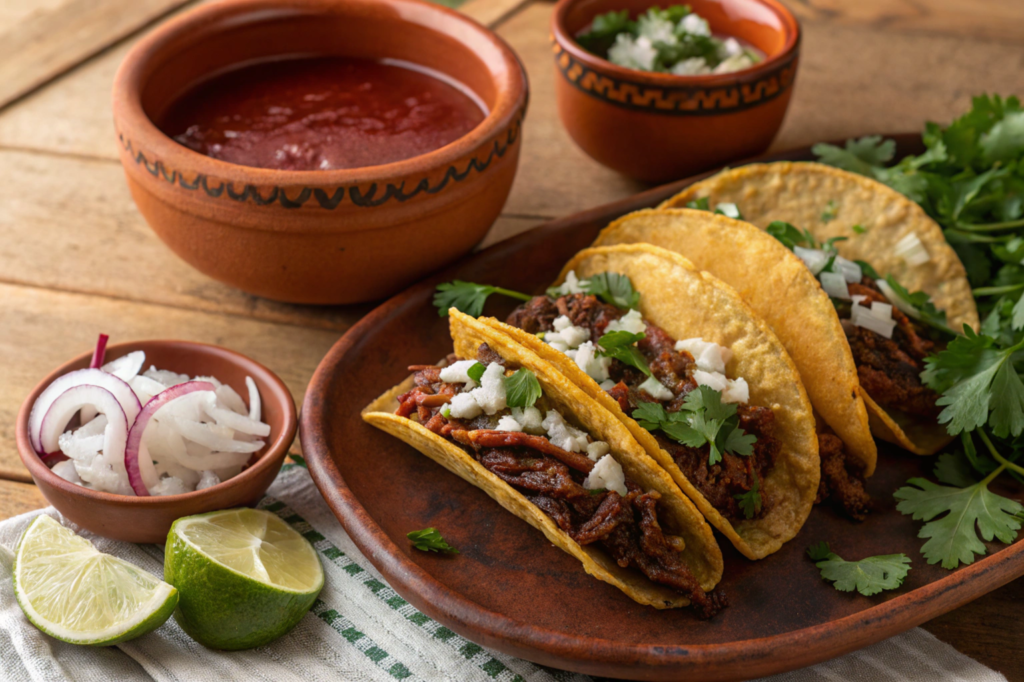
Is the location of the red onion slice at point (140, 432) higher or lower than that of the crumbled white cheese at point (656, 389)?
lower

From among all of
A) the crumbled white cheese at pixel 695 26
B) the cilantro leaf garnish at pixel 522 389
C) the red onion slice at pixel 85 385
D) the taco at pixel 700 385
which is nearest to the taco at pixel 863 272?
the taco at pixel 700 385

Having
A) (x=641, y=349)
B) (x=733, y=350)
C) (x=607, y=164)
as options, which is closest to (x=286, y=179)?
(x=641, y=349)

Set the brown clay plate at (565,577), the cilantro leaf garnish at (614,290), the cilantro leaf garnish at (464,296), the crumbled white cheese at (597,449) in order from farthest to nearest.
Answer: the cilantro leaf garnish at (464,296)
the cilantro leaf garnish at (614,290)
the crumbled white cheese at (597,449)
the brown clay plate at (565,577)

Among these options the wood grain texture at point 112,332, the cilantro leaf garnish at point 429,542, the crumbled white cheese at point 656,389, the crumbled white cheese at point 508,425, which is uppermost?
the crumbled white cheese at point 656,389

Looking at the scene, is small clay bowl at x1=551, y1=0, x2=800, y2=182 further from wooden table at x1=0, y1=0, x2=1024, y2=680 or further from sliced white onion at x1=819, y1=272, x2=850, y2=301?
sliced white onion at x1=819, y1=272, x2=850, y2=301

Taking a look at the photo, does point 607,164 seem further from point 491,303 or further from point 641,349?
point 641,349

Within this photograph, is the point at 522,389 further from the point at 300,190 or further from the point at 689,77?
the point at 689,77

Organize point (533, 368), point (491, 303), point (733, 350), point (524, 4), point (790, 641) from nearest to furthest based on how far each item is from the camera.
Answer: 1. point (790, 641)
2. point (533, 368)
3. point (733, 350)
4. point (491, 303)
5. point (524, 4)

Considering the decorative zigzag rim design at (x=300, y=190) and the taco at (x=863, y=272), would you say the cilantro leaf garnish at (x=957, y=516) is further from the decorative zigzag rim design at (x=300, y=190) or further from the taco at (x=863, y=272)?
the decorative zigzag rim design at (x=300, y=190)
